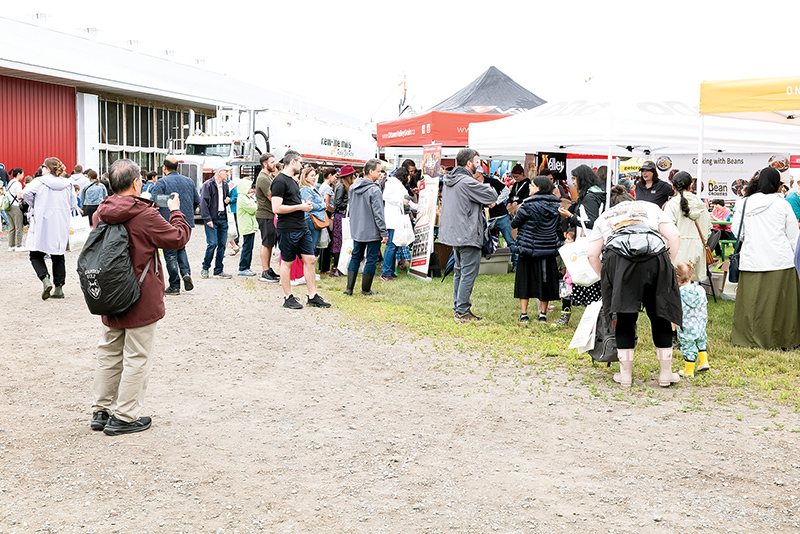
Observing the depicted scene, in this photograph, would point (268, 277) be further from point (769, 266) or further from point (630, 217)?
point (769, 266)

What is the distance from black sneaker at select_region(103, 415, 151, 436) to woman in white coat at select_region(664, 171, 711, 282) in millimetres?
5543

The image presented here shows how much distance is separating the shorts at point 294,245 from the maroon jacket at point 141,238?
409 centimetres

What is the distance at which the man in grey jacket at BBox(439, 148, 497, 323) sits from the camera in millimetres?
7957

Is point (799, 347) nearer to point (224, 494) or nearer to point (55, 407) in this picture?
point (224, 494)

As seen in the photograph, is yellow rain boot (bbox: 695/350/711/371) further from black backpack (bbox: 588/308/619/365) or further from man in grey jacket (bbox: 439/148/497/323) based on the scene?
man in grey jacket (bbox: 439/148/497/323)

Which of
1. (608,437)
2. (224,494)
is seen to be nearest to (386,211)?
(608,437)

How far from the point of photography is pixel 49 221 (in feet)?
30.0

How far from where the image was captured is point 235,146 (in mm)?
23641

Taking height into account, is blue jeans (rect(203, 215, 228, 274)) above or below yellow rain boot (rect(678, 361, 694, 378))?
above

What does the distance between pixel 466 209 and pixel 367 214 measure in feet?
6.26

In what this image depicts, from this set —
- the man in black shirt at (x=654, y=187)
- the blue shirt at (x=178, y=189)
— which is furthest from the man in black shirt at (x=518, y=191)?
the blue shirt at (x=178, y=189)

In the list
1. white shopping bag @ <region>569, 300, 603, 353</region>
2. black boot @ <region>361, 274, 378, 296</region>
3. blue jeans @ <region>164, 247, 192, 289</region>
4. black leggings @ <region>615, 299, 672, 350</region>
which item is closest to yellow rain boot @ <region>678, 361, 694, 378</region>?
black leggings @ <region>615, 299, 672, 350</region>

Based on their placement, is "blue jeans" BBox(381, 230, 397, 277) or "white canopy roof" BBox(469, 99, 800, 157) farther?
"blue jeans" BBox(381, 230, 397, 277)

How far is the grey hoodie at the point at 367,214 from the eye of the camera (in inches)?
373
